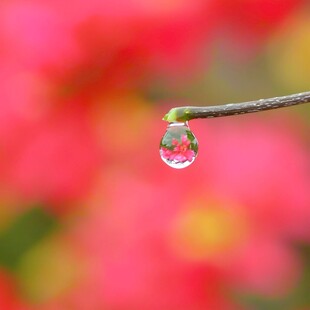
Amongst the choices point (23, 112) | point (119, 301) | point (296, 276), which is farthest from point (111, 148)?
point (296, 276)

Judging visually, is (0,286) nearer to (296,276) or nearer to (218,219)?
(218,219)

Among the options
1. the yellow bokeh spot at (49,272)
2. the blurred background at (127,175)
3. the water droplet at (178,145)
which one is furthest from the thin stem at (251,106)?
the yellow bokeh spot at (49,272)

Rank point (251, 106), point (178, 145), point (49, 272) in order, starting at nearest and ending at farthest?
point (251, 106) < point (178, 145) < point (49, 272)

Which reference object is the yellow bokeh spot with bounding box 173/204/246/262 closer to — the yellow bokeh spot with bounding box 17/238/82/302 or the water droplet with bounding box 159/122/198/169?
the yellow bokeh spot with bounding box 17/238/82/302

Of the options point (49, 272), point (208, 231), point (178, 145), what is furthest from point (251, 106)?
point (49, 272)

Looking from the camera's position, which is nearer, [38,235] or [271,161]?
[271,161]

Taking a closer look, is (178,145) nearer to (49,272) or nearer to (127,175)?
(127,175)

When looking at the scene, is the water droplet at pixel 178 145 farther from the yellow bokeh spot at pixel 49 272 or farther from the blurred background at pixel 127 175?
the yellow bokeh spot at pixel 49 272
